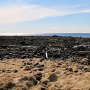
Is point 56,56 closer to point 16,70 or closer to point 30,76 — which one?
point 16,70

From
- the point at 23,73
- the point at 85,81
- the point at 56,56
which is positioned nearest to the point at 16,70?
the point at 23,73

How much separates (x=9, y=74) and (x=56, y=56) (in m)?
7.48

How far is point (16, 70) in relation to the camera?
14758mm

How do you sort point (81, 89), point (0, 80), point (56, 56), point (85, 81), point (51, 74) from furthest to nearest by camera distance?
point (56, 56), point (51, 74), point (0, 80), point (85, 81), point (81, 89)

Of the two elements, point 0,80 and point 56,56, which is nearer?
point 0,80

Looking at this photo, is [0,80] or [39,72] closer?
[0,80]

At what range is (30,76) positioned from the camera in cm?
1317

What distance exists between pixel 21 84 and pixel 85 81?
2538mm

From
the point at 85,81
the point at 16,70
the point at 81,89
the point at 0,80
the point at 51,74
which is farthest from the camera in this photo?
the point at 16,70

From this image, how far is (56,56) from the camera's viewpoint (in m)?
20.9

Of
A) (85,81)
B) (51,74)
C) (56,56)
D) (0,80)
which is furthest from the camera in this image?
(56,56)

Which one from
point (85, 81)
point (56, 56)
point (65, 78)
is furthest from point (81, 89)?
point (56, 56)

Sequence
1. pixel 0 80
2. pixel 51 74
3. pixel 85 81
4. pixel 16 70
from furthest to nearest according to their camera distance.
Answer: pixel 16 70
pixel 51 74
pixel 0 80
pixel 85 81

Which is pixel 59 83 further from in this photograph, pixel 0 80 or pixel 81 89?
pixel 0 80
